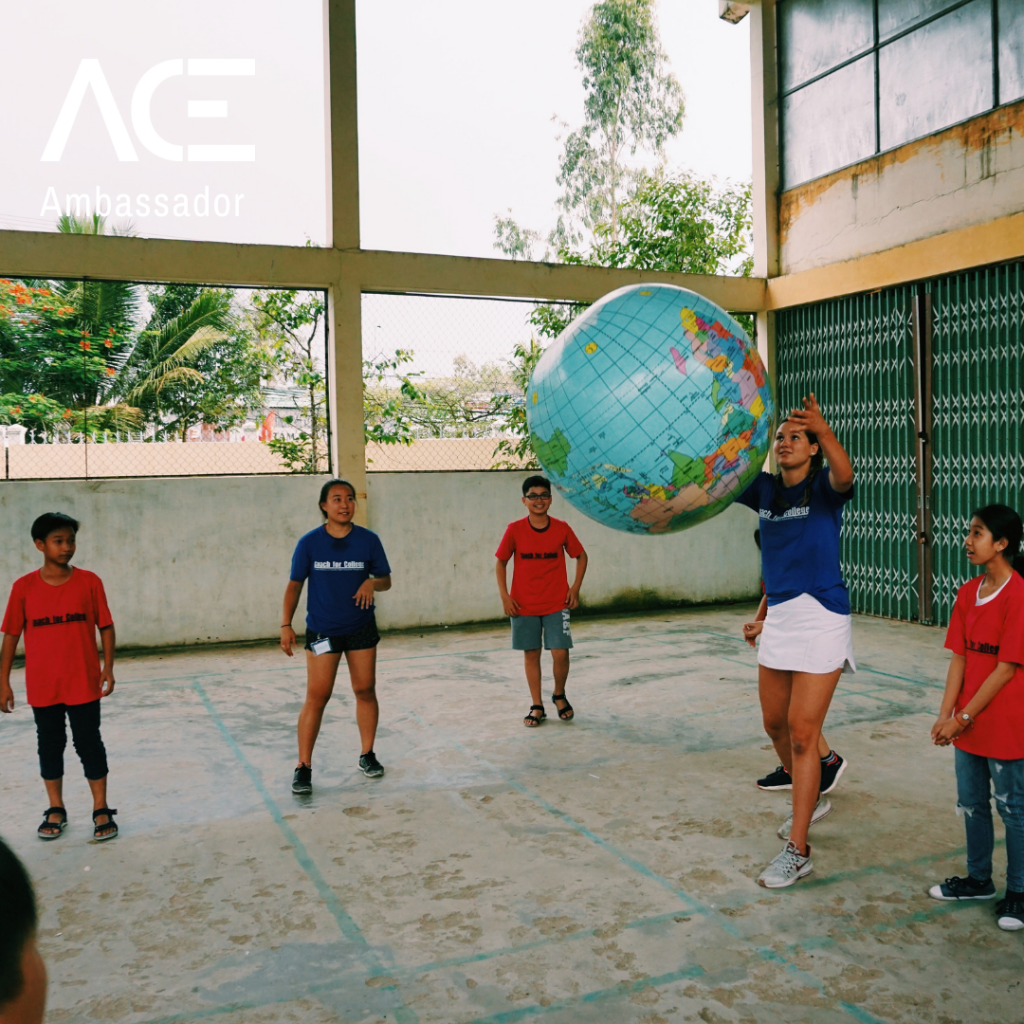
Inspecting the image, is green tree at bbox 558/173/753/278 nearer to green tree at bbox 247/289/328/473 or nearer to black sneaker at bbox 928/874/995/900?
green tree at bbox 247/289/328/473

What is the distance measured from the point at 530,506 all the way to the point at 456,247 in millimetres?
4092

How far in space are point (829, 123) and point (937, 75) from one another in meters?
1.30

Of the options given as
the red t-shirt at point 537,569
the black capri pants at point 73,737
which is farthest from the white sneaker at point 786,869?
the black capri pants at point 73,737

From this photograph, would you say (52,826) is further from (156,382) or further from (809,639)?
(156,382)

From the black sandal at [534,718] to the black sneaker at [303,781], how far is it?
1.40m

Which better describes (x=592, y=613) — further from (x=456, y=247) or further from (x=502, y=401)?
(x=456, y=247)

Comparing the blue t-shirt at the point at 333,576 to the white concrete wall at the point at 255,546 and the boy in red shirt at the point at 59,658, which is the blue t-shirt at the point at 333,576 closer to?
the boy in red shirt at the point at 59,658

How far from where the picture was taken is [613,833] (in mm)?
3490

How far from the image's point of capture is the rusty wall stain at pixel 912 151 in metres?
7.16

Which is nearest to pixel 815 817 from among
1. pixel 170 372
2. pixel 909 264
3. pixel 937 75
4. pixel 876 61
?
pixel 909 264

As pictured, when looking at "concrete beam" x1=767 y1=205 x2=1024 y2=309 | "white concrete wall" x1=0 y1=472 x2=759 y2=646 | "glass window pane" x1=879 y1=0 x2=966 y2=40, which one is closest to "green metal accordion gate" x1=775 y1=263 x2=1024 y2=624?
"concrete beam" x1=767 y1=205 x2=1024 y2=309

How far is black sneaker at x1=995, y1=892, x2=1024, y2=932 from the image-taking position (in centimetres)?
266

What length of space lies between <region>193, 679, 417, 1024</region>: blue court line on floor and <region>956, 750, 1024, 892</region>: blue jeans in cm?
178

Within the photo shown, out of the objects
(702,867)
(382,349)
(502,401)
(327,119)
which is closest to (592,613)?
(502,401)
